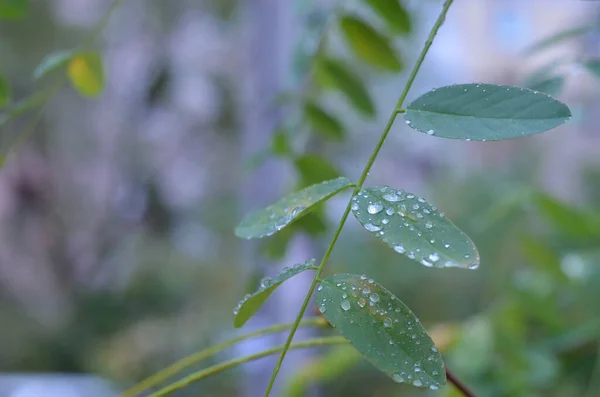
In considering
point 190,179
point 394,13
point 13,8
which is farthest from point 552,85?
point 190,179

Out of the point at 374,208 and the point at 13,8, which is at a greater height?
the point at 13,8

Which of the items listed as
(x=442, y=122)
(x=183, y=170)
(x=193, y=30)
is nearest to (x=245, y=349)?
(x=442, y=122)

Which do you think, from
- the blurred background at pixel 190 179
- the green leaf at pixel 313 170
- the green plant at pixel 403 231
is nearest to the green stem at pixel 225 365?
the green plant at pixel 403 231

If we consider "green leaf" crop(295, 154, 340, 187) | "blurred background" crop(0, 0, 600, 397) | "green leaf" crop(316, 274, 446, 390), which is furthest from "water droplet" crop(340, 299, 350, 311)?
"blurred background" crop(0, 0, 600, 397)

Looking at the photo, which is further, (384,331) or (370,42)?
(370,42)

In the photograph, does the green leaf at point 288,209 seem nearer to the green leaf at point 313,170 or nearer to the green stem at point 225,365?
the green stem at point 225,365

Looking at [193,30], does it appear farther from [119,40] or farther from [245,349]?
[245,349]

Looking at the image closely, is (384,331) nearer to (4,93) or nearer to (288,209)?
(288,209)

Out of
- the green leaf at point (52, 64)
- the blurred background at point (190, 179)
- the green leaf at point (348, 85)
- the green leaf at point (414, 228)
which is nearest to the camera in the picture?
the green leaf at point (414, 228)
